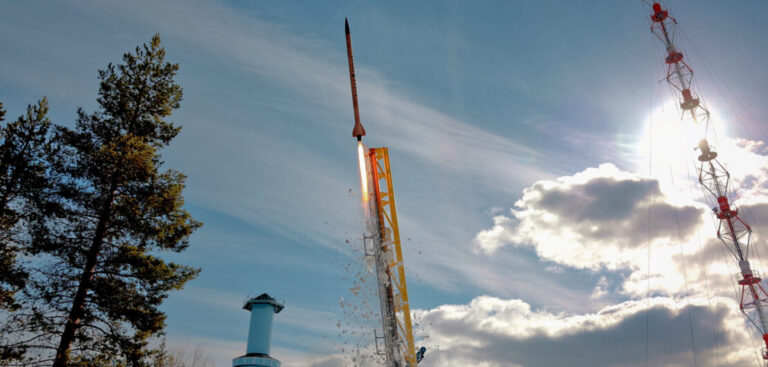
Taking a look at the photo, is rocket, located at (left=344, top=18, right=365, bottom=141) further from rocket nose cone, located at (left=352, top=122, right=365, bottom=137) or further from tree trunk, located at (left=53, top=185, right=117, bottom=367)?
tree trunk, located at (left=53, top=185, right=117, bottom=367)

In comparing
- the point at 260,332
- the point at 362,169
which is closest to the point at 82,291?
the point at 362,169

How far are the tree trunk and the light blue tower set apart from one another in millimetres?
25205

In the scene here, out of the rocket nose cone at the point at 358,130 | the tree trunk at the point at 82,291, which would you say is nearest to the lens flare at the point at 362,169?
the rocket nose cone at the point at 358,130

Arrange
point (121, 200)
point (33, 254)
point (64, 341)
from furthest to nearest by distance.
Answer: point (121, 200)
point (33, 254)
point (64, 341)

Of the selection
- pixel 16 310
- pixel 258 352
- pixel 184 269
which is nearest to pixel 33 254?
pixel 16 310

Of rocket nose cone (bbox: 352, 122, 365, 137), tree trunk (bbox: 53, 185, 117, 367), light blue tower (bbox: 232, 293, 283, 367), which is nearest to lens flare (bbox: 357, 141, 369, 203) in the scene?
rocket nose cone (bbox: 352, 122, 365, 137)

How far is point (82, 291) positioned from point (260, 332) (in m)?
27.5

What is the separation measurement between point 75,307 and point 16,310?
2686mm

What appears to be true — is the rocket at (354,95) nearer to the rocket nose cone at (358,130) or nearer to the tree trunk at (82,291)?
the rocket nose cone at (358,130)

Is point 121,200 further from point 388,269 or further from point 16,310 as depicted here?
point 388,269

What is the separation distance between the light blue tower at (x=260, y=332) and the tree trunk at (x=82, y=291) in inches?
992

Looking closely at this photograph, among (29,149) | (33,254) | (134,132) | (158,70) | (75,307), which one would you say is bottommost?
(75,307)

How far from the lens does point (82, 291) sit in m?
22.6

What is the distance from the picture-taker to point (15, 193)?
2473 cm
